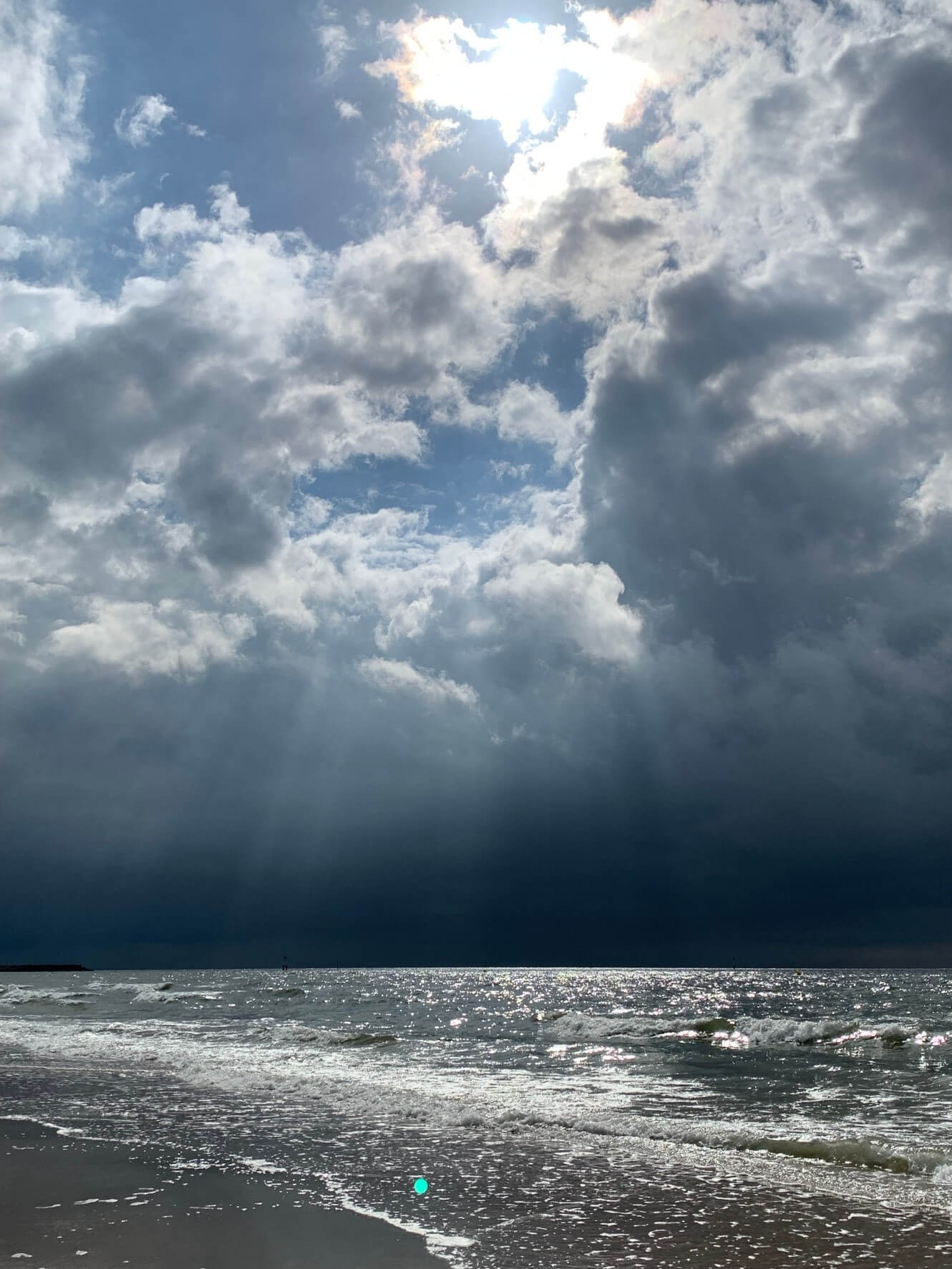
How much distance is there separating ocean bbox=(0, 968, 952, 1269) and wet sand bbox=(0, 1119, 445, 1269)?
0.54 m

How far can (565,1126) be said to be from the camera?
56.4ft

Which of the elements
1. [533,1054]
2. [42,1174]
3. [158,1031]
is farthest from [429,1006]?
[42,1174]

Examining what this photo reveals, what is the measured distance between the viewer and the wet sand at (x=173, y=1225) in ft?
29.7

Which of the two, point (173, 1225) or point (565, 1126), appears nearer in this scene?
point (173, 1225)

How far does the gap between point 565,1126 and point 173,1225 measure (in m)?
8.96

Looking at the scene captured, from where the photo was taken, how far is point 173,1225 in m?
10.3

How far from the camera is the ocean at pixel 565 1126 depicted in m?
10.1

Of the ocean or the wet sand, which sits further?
the ocean

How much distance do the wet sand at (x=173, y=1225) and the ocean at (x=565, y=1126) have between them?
0.54 meters

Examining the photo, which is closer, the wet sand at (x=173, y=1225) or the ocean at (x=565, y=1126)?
the wet sand at (x=173, y=1225)

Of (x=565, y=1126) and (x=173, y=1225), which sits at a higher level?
(x=173, y=1225)

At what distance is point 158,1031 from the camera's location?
145ft

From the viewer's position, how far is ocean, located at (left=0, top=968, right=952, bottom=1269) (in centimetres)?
1009

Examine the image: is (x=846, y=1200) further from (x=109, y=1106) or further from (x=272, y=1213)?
(x=109, y=1106)
